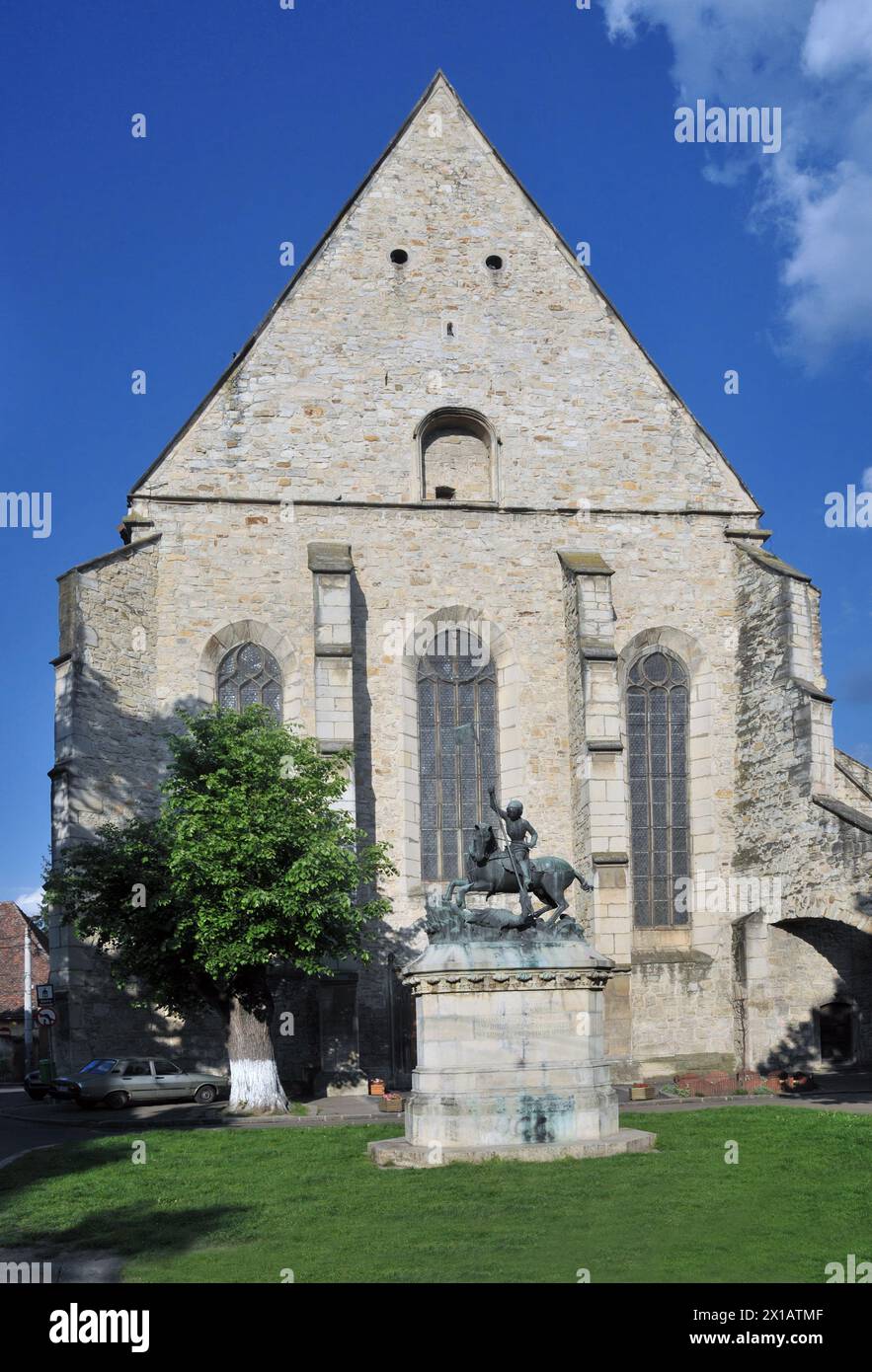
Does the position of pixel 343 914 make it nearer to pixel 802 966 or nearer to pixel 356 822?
pixel 356 822

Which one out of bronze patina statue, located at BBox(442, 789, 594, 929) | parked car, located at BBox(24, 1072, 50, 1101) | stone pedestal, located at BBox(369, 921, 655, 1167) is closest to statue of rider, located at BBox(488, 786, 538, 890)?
bronze patina statue, located at BBox(442, 789, 594, 929)

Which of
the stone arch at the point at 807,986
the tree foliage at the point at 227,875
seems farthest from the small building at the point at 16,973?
the stone arch at the point at 807,986

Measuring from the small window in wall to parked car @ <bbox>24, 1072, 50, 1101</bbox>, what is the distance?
44.6ft

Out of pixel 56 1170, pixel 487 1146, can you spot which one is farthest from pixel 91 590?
pixel 487 1146

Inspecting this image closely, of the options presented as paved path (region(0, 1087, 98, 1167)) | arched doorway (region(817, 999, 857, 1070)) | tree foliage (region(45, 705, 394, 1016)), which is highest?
tree foliage (region(45, 705, 394, 1016))

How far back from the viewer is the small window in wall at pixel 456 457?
2891 centimetres

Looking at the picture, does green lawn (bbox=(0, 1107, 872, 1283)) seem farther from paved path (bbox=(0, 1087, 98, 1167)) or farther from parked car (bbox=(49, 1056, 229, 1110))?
parked car (bbox=(49, 1056, 229, 1110))

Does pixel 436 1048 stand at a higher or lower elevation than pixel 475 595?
lower

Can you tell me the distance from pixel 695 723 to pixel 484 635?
14.5 feet

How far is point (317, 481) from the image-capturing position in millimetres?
27938

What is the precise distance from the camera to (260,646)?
27266mm

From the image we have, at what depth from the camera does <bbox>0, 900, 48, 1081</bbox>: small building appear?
46.1 meters

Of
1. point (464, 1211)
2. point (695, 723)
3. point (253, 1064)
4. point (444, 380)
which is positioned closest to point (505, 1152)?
point (464, 1211)

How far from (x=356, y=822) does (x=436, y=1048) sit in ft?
40.4
